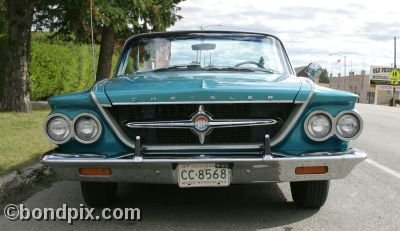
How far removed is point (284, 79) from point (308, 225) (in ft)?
4.10

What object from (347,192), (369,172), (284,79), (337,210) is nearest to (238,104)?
(284,79)

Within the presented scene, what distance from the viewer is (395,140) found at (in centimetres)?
1180

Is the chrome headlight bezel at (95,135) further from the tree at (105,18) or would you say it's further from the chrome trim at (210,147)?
the tree at (105,18)

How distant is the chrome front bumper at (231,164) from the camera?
4.17 meters

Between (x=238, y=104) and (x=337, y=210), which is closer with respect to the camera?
(x=238, y=104)

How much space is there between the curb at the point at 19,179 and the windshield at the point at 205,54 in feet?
4.88

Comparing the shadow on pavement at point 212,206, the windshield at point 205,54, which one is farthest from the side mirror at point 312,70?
the shadow on pavement at point 212,206

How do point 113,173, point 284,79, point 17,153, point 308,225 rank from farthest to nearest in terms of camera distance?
point 17,153, point 284,79, point 308,225, point 113,173

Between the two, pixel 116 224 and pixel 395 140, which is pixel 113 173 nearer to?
pixel 116 224

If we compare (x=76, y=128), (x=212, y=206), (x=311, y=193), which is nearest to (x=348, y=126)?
(x=311, y=193)

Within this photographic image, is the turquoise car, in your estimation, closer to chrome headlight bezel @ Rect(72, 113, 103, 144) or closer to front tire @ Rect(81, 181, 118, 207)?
chrome headlight bezel @ Rect(72, 113, 103, 144)

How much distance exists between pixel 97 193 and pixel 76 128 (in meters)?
0.83

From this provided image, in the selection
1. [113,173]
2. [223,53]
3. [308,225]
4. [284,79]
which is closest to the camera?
[113,173]

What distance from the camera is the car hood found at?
13.9ft
